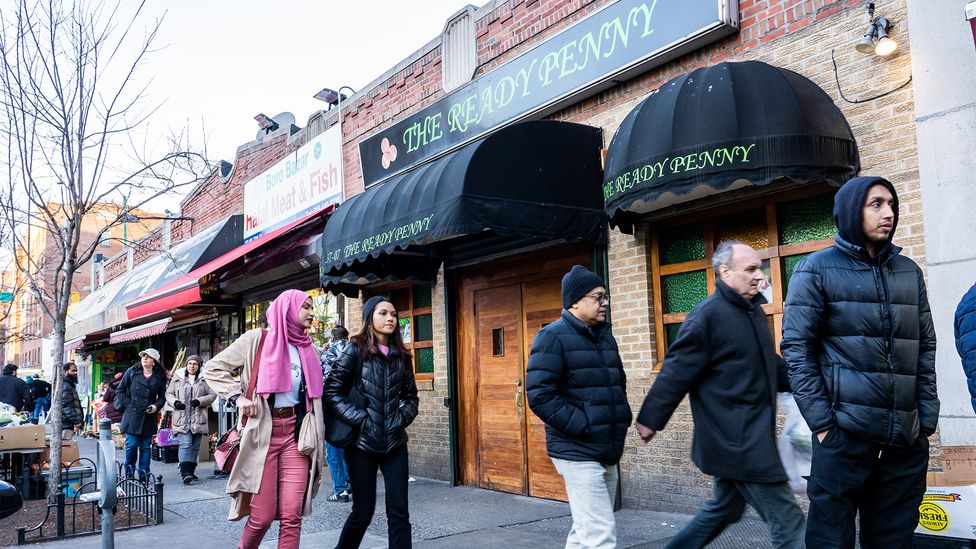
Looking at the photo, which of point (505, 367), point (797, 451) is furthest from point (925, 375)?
point (505, 367)

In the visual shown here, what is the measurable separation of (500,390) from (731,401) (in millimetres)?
5267

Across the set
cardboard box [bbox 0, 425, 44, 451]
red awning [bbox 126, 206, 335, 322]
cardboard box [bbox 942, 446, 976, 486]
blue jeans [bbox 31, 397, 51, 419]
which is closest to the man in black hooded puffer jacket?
cardboard box [bbox 942, 446, 976, 486]

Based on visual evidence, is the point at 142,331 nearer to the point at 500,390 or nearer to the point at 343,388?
the point at 500,390

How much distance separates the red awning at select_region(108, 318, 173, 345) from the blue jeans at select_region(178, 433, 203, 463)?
21.0 ft

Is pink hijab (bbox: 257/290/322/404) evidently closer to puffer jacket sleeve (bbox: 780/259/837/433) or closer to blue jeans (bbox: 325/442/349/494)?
puffer jacket sleeve (bbox: 780/259/837/433)

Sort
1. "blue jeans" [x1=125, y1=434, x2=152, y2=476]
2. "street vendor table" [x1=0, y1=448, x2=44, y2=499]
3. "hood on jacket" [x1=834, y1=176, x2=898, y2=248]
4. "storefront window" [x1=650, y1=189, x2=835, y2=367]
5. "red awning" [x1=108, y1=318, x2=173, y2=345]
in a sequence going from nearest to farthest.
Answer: "hood on jacket" [x1=834, y1=176, x2=898, y2=248]
"storefront window" [x1=650, y1=189, x2=835, y2=367]
"street vendor table" [x1=0, y1=448, x2=44, y2=499]
"blue jeans" [x1=125, y1=434, x2=152, y2=476]
"red awning" [x1=108, y1=318, x2=173, y2=345]

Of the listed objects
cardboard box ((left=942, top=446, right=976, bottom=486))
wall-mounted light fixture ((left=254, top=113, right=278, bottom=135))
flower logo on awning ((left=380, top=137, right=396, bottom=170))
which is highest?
wall-mounted light fixture ((left=254, top=113, right=278, bottom=135))

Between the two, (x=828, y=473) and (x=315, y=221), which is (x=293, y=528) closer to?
(x=828, y=473)

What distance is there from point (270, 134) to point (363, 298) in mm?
5162

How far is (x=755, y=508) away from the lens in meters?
3.72

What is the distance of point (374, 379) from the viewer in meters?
5.09

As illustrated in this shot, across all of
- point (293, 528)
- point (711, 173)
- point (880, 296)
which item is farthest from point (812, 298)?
point (293, 528)

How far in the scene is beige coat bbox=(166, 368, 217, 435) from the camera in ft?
36.0

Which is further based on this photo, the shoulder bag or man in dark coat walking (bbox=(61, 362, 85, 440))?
man in dark coat walking (bbox=(61, 362, 85, 440))
